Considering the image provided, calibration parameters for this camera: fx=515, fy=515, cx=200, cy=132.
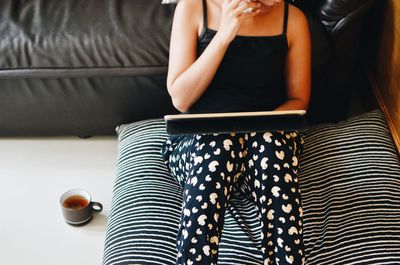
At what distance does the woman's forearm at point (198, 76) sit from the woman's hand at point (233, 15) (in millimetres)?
20

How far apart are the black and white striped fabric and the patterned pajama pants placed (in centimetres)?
13

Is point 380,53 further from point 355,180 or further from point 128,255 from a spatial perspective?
point 128,255

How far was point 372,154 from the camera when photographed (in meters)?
1.54

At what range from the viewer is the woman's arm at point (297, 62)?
4.65ft

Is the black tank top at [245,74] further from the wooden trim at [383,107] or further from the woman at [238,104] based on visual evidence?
the wooden trim at [383,107]

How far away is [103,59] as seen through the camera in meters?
1.68

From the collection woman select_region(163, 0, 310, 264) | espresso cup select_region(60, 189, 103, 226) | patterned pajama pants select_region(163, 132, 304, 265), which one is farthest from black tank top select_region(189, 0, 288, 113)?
espresso cup select_region(60, 189, 103, 226)

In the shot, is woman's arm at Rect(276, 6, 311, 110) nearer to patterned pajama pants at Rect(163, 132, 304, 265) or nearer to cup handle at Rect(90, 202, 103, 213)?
patterned pajama pants at Rect(163, 132, 304, 265)

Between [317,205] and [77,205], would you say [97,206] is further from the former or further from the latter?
[317,205]

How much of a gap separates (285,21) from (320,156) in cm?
43

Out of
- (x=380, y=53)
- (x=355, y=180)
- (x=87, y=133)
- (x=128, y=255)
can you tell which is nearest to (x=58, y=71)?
(x=87, y=133)

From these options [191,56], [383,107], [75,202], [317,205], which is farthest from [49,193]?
[383,107]

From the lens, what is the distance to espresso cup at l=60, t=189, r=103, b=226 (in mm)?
1594

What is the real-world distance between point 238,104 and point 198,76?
15 cm
